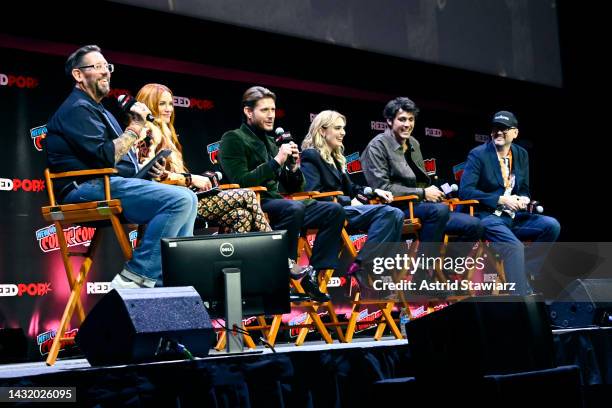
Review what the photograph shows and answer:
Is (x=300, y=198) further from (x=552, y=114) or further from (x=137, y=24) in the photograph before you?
(x=552, y=114)

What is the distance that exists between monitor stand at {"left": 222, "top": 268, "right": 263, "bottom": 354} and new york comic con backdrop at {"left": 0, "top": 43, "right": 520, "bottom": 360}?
2039 mm

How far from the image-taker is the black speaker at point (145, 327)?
276 centimetres

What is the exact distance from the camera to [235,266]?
336 cm

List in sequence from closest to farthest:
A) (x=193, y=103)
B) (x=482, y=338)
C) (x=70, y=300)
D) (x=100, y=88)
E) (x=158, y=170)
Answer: (x=482, y=338) → (x=70, y=300) → (x=100, y=88) → (x=158, y=170) → (x=193, y=103)

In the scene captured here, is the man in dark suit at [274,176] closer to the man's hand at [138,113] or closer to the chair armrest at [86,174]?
the man's hand at [138,113]

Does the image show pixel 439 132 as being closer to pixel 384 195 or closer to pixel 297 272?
pixel 384 195

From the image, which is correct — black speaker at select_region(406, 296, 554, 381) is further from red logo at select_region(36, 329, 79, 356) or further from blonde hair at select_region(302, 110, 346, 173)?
red logo at select_region(36, 329, 79, 356)

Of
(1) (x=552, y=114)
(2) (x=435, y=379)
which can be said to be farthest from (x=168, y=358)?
(1) (x=552, y=114)

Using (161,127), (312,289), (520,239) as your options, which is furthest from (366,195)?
(520,239)

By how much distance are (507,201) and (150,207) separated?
2.97 m

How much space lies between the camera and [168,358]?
9.25ft

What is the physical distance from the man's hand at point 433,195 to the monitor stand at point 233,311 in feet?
7.99

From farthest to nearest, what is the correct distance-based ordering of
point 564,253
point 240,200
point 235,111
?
point 564,253, point 235,111, point 240,200

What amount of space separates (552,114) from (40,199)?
15.4 ft
